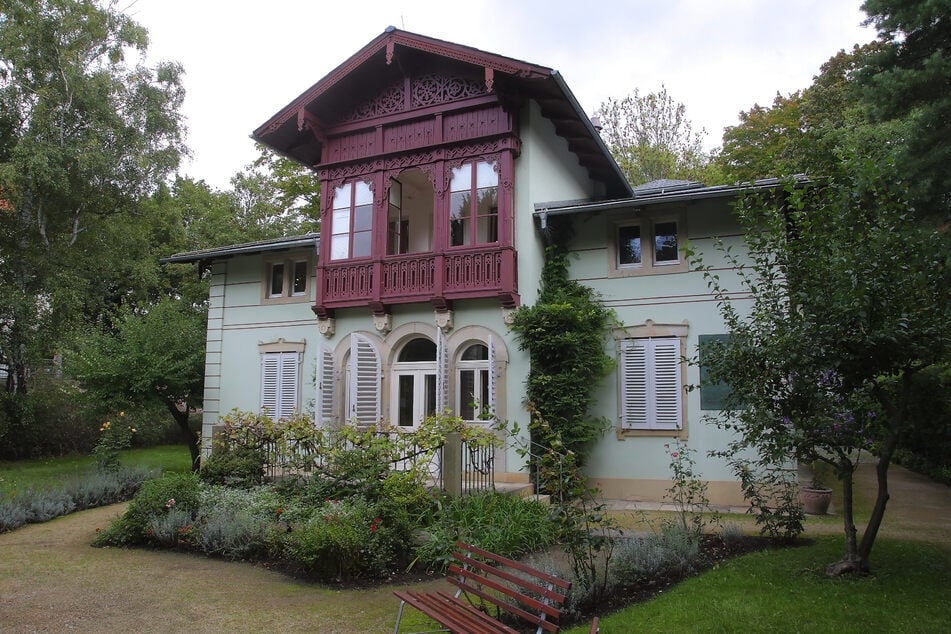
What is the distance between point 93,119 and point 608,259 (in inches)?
700

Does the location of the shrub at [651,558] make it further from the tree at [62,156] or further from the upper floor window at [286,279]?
the tree at [62,156]

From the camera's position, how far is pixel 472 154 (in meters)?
13.9

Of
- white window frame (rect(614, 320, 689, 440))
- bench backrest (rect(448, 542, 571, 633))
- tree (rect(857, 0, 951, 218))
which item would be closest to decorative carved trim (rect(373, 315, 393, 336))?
white window frame (rect(614, 320, 689, 440))

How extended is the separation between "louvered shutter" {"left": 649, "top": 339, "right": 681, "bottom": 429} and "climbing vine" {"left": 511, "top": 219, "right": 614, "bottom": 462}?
996mm

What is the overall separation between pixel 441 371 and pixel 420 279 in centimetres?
209

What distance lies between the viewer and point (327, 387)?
1483cm

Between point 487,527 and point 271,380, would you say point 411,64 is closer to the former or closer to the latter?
point 271,380

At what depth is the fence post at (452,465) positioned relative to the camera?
10031 mm

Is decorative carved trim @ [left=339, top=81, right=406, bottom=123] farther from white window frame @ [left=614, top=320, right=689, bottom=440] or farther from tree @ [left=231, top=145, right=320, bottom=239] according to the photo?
tree @ [left=231, top=145, right=320, bottom=239]

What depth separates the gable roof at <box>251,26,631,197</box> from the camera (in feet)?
42.9

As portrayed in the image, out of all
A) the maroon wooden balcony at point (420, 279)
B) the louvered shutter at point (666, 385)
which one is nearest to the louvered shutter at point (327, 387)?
the maroon wooden balcony at point (420, 279)

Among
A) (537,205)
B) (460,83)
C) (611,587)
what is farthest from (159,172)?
(611,587)

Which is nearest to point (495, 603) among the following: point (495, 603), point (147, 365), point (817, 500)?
point (495, 603)

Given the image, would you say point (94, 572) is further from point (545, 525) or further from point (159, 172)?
point (159, 172)
